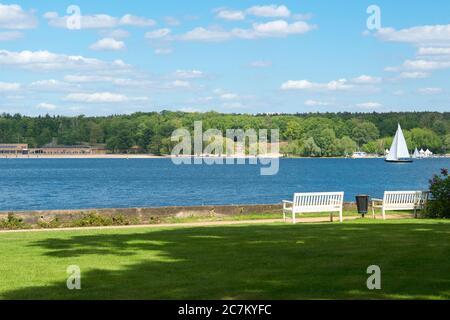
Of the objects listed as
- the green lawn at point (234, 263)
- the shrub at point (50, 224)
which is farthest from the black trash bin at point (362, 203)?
the shrub at point (50, 224)

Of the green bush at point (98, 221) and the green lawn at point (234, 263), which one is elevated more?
the green lawn at point (234, 263)

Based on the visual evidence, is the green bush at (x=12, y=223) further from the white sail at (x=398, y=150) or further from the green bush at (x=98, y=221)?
the white sail at (x=398, y=150)

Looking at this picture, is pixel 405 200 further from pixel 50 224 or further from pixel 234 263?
pixel 234 263

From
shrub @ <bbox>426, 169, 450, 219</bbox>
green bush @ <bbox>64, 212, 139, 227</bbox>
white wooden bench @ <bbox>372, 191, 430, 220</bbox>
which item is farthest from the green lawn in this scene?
white wooden bench @ <bbox>372, 191, 430, 220</bbox>

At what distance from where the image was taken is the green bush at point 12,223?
67.4ft

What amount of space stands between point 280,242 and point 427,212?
31.4ft

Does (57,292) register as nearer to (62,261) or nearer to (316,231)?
(62,261)

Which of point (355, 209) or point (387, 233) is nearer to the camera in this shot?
point (387, 233)

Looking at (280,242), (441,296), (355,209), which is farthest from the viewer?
(355,209)

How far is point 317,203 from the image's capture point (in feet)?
70.3

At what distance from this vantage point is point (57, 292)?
9.48 m

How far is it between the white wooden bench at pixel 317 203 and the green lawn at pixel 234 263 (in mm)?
4500

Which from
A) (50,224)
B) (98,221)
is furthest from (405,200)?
(50,224)
